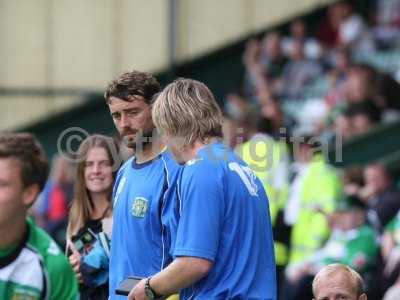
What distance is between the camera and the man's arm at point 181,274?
583cm

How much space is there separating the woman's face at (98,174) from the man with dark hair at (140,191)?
0.98m

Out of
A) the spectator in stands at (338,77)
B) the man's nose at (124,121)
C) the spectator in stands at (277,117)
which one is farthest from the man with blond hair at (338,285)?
the spectator in stands at (338,77)

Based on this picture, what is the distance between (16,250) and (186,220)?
1.04 meters

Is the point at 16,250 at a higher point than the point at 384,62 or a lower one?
lower

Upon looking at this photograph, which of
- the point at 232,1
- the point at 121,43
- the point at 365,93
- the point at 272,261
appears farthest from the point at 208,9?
the point at 272,261

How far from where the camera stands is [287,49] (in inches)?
643

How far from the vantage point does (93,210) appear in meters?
8.15

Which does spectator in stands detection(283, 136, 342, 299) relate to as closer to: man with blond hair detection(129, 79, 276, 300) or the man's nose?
the man's nose

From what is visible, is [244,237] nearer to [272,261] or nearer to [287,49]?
[272,261]

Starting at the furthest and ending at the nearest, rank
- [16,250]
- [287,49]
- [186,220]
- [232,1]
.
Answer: [232,1], [287,49], [186,220], [16,250]

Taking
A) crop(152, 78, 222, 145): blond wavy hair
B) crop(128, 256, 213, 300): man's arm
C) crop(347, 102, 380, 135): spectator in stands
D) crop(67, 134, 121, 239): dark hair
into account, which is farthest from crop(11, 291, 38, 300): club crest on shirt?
crop(347, 102, 380, 135): spectator in stands

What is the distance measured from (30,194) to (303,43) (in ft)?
37.1

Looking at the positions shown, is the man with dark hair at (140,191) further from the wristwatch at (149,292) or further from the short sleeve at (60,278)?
the short sleeve at (60,278)

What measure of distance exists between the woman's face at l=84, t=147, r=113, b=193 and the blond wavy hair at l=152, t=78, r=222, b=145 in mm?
2003
